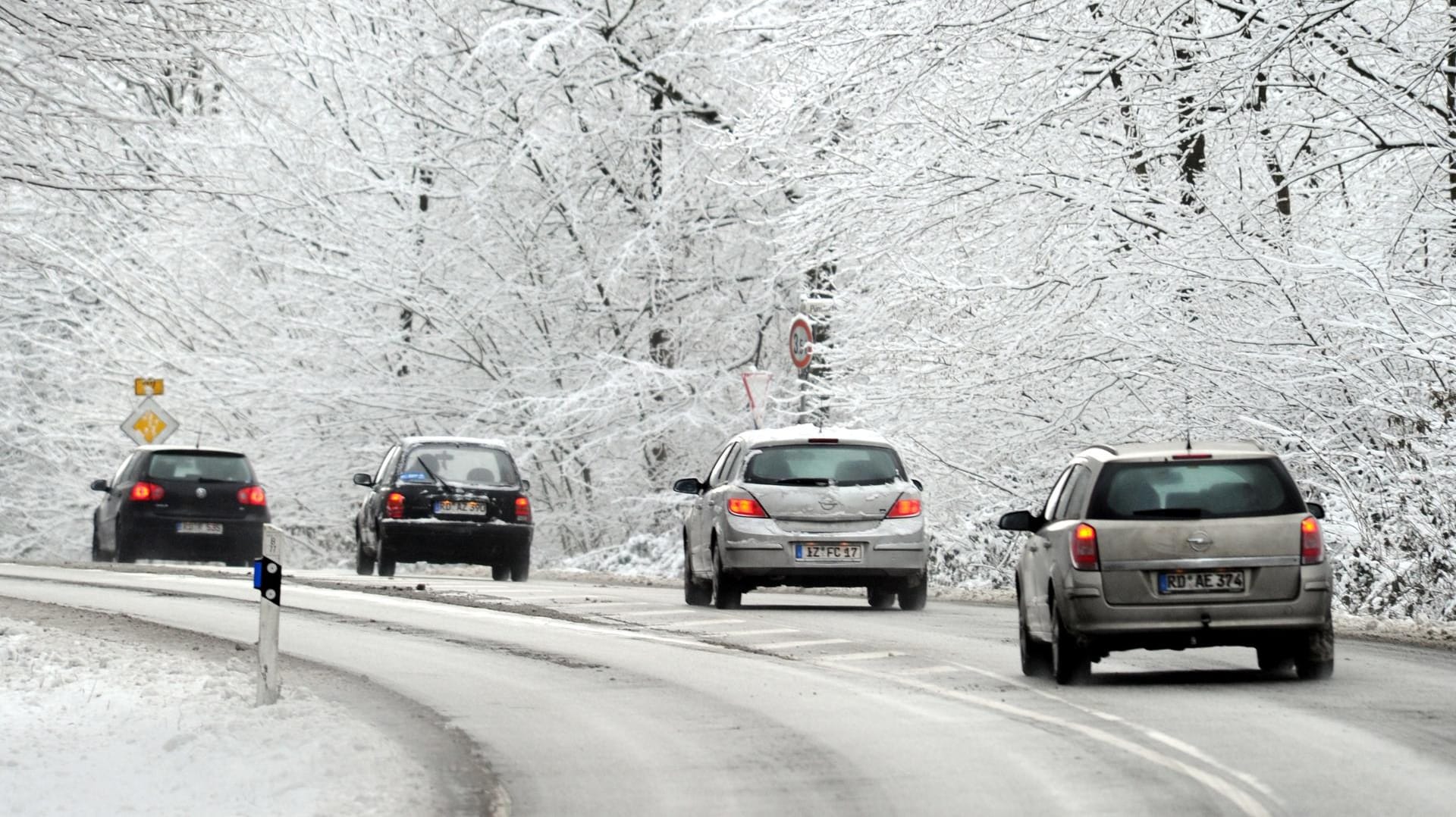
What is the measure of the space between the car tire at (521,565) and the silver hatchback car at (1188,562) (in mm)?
15176

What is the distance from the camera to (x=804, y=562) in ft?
68.4

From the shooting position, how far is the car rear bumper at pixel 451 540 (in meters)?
28.5

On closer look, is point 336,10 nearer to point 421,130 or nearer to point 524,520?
→ point 421,130

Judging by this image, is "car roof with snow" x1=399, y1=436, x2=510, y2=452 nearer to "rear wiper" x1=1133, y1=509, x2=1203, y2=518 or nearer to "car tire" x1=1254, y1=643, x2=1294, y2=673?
"car tire" x1=1254, y1=643, x2=1294, y2=673

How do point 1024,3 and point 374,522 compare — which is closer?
point 1024,3

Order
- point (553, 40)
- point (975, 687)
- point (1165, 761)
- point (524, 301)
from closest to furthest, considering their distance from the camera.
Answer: point (1165, 761) → point (975, 687) → point (553, 40) → point (524, 301)

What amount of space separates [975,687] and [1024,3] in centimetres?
817

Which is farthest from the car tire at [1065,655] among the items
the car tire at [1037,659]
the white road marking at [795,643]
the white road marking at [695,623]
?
the white road marking at [695,623]

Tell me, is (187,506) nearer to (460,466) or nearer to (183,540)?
(183,540)

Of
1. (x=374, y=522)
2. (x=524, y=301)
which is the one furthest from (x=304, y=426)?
(x=374, y=522)

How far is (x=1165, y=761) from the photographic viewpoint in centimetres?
1065

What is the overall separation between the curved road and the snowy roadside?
0.61m

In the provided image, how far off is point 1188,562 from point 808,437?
7710 millimetres

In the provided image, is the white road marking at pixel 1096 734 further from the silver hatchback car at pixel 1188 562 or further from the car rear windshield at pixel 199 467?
the car rear windshield at pixel 199 467
